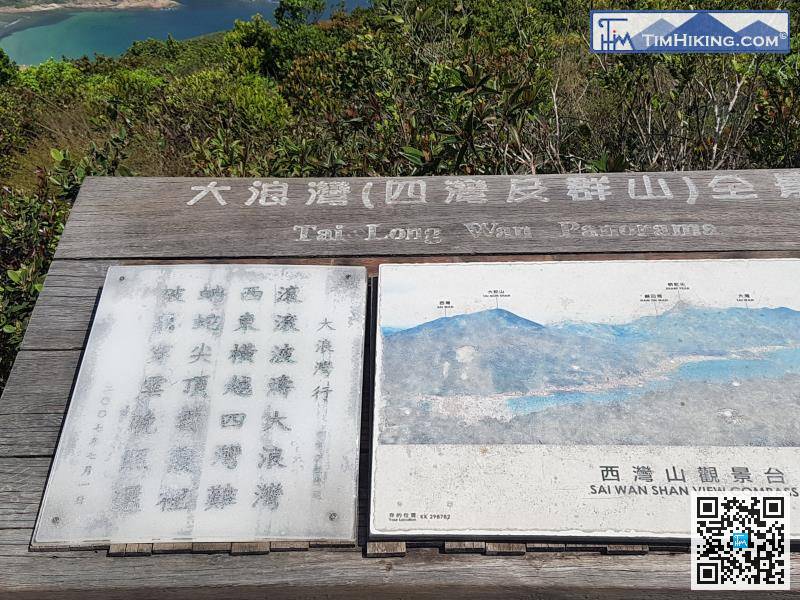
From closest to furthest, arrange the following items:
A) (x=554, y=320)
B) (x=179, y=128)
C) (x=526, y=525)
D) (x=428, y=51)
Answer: (x=526, y=525)
(x=554, y=320)
(x=428, y=51)
(x=179, y=128)

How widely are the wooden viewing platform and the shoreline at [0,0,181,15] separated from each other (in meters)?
26.6

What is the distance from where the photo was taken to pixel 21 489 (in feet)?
5.83

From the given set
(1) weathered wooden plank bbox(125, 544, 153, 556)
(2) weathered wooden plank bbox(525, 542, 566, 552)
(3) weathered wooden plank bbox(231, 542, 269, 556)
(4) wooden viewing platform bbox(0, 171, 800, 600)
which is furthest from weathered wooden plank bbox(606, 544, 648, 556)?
(1) weathered wooden plank bbox(125, 544, 153, 556)

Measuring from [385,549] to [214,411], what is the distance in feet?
2.19

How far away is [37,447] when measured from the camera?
6.06ft

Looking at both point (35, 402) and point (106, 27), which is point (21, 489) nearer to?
point (35, 402)

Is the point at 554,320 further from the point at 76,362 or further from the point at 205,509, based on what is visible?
the point at 76,362

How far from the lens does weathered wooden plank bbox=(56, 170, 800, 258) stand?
7.31ft

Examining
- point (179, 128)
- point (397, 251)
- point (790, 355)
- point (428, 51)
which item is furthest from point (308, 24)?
point (790, 355)

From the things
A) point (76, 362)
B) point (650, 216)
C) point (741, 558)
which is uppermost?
point (650, 216)

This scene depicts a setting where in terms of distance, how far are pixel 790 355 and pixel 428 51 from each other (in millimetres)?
3761

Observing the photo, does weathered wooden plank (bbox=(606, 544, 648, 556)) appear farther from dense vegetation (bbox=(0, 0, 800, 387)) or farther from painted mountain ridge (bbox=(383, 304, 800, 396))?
dense vegetation (bbox=(0, 0, 800, 387))

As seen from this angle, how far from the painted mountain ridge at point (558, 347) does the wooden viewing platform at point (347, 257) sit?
233 mm

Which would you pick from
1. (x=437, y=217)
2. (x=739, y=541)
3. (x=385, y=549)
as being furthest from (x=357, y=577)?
(x=437, y=217)
